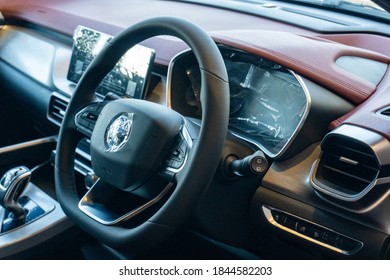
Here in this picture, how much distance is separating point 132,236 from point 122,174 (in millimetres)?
113

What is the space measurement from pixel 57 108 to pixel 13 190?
34 centimetres

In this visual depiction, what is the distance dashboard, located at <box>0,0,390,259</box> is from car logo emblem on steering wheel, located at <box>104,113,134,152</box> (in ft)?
0.39

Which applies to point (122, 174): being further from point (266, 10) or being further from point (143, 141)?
point (266, 10)

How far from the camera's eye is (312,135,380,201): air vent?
93cm

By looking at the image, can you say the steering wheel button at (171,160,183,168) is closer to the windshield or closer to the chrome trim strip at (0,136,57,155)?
the chrome trim strip at (0,136,57,155)

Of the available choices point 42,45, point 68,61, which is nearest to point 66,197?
point 68,61

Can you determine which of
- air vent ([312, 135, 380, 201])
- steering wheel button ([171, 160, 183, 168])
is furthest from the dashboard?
steering wheel button ([171, 160, 183, 168])

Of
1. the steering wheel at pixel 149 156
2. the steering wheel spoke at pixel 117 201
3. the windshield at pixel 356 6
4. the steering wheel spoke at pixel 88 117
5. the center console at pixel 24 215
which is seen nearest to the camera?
the steering wheel at pixel 149 156

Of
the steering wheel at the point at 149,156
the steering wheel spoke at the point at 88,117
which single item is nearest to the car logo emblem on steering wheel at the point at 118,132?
the steering wheel at the point at 149,156

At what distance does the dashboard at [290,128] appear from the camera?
96 cm

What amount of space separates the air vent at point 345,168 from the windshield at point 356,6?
0.66 meters

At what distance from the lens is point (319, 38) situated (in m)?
1.32

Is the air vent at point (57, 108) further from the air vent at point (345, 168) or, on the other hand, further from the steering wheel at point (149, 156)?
the air vent at point (345, 168)
